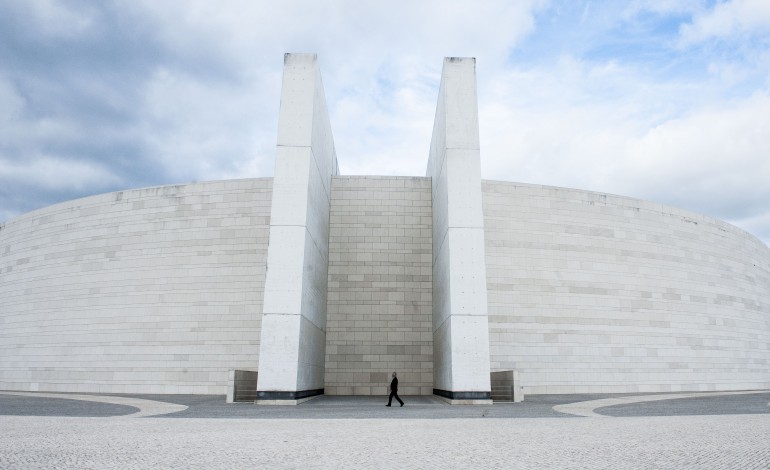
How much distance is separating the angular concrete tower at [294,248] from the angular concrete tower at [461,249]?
3914 millimetres

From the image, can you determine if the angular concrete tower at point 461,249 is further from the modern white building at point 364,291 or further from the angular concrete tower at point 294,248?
the angular concrete tower at point 294,248

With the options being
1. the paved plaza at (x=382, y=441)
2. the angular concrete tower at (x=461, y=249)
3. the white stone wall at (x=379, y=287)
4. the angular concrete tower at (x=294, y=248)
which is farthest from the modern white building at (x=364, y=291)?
the paved plaza at (x=382, y=441)

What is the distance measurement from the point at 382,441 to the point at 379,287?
13902mm

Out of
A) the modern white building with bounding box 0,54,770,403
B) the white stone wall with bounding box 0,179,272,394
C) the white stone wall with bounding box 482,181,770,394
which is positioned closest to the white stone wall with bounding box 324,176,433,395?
the modern white building with bounding box 0,54,770,403

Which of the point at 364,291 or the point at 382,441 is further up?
the point at 364,291

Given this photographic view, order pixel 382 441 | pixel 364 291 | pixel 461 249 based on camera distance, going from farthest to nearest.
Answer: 1. pixel 364 291
2. pixel 461 249
3. pixel 382 441

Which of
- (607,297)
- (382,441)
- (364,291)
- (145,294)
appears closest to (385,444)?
(382,441)

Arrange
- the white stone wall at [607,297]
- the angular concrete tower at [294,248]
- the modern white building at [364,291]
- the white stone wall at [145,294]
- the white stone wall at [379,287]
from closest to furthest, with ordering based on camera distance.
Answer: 1. the angular concrete tower at [294,248]
2. the white stone wall at [145,294]
3. the modern white building at [364,291]
4. the white stone wall at [379,287]
5. the white stone wall at [607,297]

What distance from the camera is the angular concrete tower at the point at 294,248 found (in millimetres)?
13344

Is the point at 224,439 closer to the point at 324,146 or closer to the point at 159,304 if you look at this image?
the point at 324,146

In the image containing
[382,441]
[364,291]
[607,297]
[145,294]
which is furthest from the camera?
[607,297]

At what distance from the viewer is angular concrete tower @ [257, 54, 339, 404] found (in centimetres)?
1334

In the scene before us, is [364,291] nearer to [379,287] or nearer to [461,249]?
[379,287]

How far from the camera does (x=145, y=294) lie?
20.1 metres
